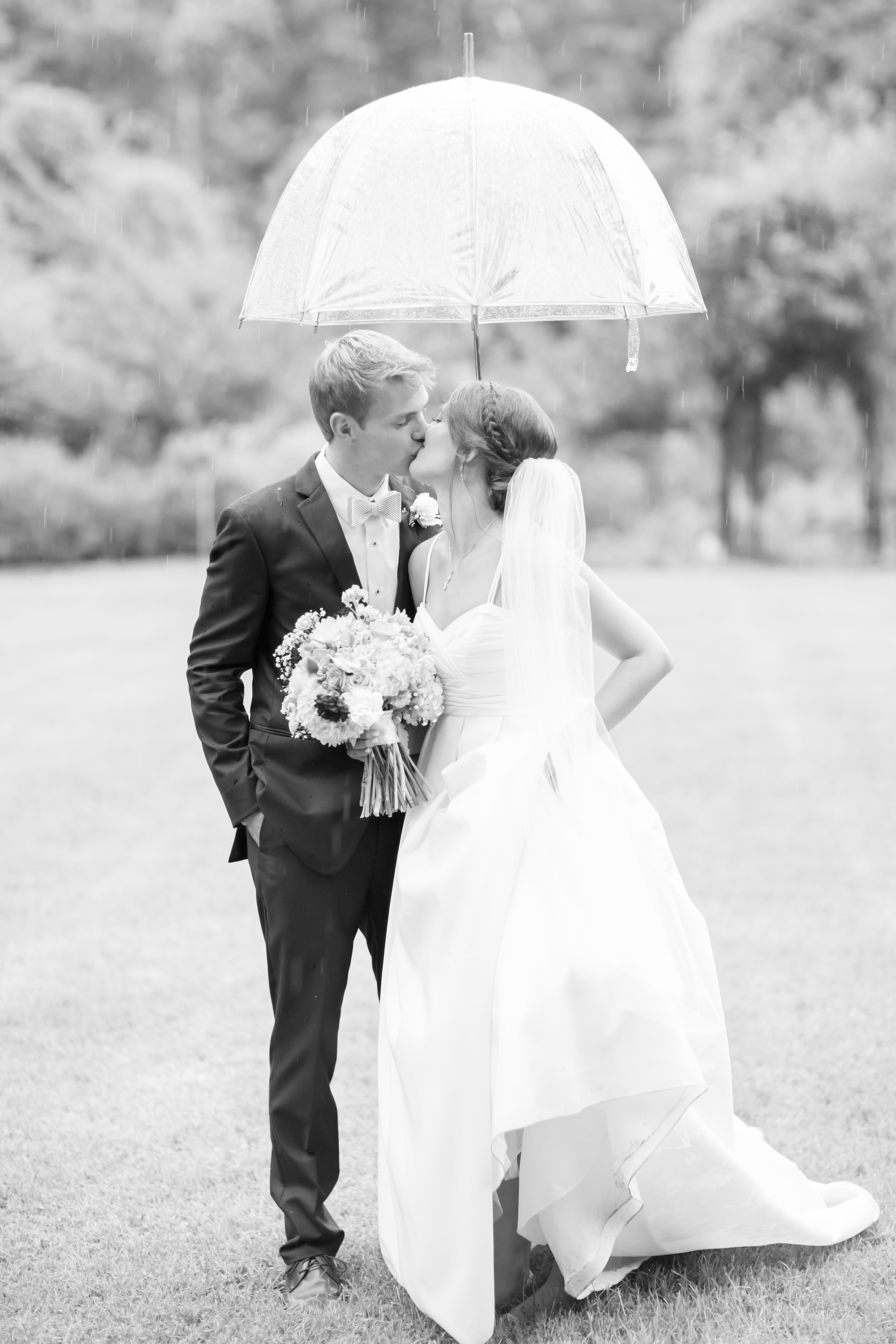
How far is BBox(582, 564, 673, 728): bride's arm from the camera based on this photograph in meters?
3.33

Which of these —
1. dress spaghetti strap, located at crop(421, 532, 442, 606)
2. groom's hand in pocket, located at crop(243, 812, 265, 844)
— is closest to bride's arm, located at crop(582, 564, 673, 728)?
dress spaghetti strap, located at crop(421, 532, 442, 606)

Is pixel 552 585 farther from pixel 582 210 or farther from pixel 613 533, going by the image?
pixel 613 533

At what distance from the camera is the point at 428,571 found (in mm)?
3488

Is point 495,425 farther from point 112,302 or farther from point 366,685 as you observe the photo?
point 112,302

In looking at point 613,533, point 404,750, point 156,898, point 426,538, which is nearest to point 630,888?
point 404,750

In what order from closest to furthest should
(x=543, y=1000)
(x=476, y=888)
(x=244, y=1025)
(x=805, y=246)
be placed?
1. (x=543, y=1000)
2. (x=476, y=888)
3. (x=244, y=1025)
4. (x=805, y=246)

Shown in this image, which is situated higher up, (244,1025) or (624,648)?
(624,648)

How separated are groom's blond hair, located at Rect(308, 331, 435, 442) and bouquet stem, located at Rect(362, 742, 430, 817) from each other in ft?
2.58

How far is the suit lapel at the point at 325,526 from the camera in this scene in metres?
3.32

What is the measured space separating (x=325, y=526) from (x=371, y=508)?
0.12 m

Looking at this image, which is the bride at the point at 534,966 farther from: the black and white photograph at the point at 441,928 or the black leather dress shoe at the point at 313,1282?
the black leather dress shoe at the point at 313,1282

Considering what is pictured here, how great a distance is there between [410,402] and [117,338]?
87.2ft

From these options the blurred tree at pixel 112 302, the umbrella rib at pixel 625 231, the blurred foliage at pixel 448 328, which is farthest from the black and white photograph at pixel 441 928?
the blurred tree at pixel 112 302

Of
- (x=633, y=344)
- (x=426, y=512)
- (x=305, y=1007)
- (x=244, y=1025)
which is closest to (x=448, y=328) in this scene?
(x=244, y=1025)
